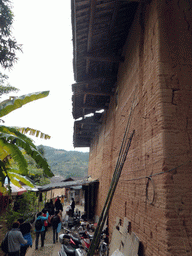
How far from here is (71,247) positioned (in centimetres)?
668

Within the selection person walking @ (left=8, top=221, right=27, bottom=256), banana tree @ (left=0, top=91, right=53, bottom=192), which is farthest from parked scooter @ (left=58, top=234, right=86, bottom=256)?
banana tree @ (left=0, top=91, right=53, bottom=192)

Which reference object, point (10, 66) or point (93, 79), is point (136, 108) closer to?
point (93, 79)

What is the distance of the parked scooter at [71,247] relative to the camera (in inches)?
242

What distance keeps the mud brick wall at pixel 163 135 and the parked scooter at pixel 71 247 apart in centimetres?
270

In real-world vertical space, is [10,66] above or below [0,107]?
above

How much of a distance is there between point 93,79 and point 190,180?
5.83 meters

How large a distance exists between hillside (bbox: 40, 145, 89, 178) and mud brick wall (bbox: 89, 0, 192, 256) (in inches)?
2522

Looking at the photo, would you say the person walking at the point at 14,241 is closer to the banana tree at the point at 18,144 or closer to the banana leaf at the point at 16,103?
the banana tree at the point at 18,144

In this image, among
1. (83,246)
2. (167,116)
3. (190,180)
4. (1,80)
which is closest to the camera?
(190,180)

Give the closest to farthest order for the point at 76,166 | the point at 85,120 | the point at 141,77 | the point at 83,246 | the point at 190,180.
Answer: the point at 190,180 < the point at 141,77 < the point at 83,246 < the point at 85,120 < the point at 76,166

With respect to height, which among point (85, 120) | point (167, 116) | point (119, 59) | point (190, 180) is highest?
point (119, 59)

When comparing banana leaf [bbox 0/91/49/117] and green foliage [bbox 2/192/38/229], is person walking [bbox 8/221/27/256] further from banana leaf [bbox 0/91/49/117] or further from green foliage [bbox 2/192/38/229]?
green foliage [bbox 2/192/38/229]

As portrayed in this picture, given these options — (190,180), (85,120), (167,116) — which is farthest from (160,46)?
(85,120)

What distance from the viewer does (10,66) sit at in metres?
13.7
